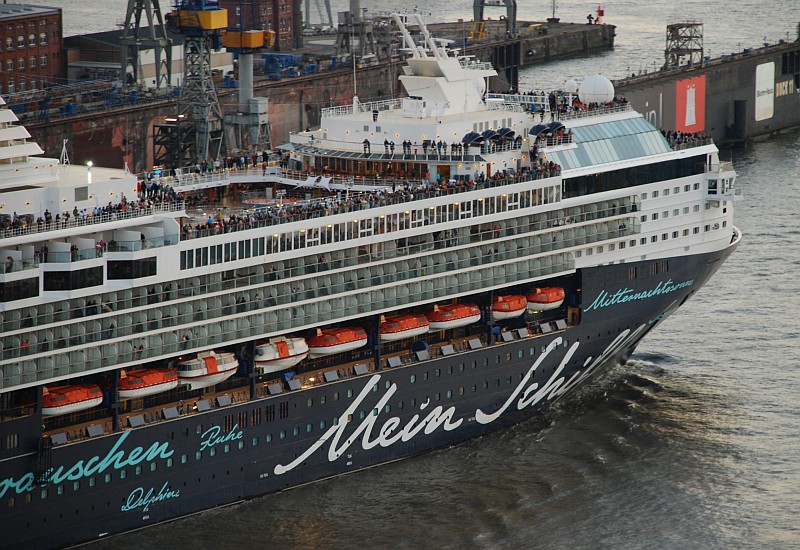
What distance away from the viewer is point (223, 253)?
48.0 meters

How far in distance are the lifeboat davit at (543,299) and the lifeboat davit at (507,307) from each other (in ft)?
2.14

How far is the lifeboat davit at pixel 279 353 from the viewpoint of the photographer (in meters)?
49.6

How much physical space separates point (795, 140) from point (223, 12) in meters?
43.5

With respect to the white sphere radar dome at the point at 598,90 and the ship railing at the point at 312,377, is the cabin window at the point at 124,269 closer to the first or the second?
the ship railing at the point at 312,377

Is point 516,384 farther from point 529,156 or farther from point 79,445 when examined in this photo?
point 79,445

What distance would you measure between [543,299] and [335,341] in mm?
7959

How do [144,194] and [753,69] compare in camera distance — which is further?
[753,69]

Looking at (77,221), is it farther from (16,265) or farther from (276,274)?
(276,274)

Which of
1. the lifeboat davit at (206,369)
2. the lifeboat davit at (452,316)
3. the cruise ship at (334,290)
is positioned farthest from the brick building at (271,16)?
the lifeboat davit at (206,369)

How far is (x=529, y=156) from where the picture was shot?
190ft

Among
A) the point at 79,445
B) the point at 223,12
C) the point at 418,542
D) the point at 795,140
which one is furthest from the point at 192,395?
the point at 795,140

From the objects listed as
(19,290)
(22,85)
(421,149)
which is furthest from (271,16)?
(19,290)

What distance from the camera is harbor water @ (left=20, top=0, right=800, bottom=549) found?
48.8 meters

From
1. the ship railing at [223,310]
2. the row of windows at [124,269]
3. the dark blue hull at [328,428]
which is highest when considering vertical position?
A: the row of windows at [124,269]
